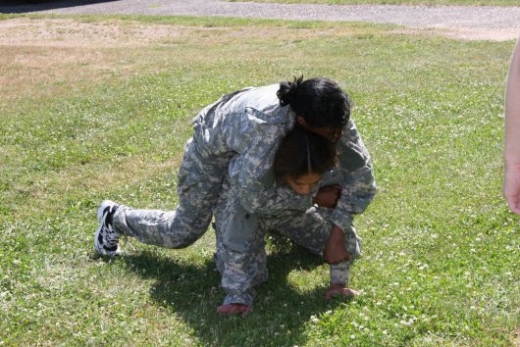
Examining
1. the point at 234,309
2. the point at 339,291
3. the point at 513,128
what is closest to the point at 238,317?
the point at 234,309

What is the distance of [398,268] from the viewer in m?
4.91

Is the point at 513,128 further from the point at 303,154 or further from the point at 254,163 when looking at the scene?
the point at 254,163

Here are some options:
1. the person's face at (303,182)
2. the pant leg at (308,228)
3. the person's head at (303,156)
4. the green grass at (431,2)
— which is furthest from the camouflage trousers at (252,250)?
the green grass at (431,2)

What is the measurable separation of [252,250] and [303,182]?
0.73m

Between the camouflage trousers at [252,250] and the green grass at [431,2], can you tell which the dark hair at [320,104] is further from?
the green grass at [431,2]

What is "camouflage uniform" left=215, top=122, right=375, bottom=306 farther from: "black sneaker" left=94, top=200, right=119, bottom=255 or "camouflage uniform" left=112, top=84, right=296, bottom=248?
"black sneaker" left=94, top=200, right=119, bottom=255

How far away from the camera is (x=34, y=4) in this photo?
974 inches

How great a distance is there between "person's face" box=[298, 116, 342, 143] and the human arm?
137cm

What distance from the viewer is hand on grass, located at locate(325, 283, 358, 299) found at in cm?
459

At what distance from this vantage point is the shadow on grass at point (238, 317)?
433cm

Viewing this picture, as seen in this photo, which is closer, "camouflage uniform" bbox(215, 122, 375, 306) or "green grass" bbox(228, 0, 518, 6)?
"camouflage uniform" bbox(215, 122, 375, 306)

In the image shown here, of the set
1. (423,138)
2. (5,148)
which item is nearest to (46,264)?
(5,148)

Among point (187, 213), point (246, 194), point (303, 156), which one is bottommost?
point (187, 213)

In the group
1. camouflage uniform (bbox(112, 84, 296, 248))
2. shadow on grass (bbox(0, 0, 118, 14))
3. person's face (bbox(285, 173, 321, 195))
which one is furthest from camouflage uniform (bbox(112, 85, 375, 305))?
shadow on grass (bbox(0, 0, 118, 14))
